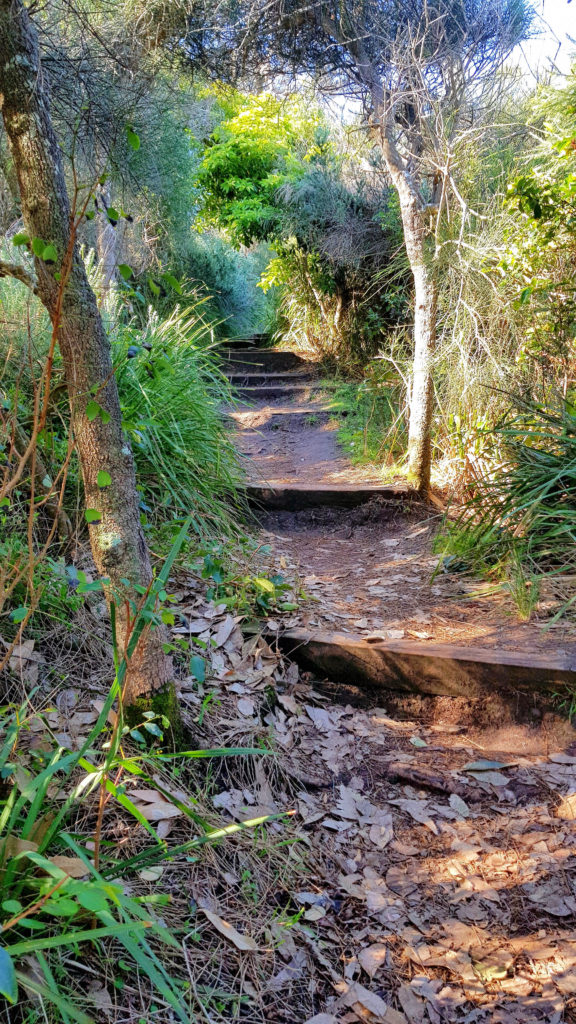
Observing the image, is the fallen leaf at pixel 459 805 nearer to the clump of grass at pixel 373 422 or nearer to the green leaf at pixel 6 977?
the green leaf at pixel 6 977

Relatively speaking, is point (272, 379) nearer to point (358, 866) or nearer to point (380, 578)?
point (380, 578)

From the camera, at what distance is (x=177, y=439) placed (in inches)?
131

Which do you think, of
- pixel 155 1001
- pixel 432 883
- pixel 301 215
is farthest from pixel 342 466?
pixel 301 215

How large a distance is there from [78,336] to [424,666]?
5.67ft

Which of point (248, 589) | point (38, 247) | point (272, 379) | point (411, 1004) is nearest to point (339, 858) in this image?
point (411, 1004)

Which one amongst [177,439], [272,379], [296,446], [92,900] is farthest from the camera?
[272,379]

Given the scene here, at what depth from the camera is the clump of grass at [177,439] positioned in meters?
3.08

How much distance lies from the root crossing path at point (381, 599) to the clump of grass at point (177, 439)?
1.65 feet

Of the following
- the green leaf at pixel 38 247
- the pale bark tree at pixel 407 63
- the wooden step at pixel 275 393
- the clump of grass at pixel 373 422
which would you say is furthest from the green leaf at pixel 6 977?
the wooden step at pixel 275 393

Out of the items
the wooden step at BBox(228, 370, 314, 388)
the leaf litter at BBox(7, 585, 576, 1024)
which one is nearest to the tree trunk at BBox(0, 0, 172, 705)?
the leaf litter at BBox(7, 585, 576, 1024)

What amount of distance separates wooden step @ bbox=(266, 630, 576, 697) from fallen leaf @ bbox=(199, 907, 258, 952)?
4.08 ft

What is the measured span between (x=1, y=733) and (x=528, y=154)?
476cm

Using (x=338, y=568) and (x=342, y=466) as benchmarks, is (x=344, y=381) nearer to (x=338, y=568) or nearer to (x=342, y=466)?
(x=342, y=466)

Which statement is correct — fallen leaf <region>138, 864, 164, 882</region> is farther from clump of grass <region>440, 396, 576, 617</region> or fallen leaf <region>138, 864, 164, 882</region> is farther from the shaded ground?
clump of grass <region>440, 396, 576, 617</region>
